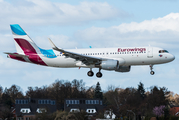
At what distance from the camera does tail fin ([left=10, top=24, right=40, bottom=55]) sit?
241 feet

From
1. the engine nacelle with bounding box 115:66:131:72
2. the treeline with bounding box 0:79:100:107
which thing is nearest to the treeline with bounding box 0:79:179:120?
the treeline with bounding box 0:79:100:107

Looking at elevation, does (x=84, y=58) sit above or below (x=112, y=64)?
above

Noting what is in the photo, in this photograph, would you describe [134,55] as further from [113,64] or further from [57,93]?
[57,93]

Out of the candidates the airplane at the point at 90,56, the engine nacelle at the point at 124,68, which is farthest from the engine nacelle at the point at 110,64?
the engine nacelle at the point at 124,68

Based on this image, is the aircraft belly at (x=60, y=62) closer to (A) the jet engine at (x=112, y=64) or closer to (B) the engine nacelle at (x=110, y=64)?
(B) the engine nacelle at (x=110, y=64)

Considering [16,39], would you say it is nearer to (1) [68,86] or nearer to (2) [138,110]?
(2) [138,110]

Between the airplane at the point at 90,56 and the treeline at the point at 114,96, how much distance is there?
48.1 m

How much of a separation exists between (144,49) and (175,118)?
21.3 metres

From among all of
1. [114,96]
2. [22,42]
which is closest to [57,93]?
[114,96]

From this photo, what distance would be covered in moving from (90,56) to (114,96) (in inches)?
3124

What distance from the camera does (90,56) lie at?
66.9m

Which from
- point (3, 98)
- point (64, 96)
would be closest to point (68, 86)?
point (64, 96)

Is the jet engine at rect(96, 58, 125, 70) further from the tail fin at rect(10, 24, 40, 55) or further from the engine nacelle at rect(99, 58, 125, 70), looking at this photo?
the tail fin at rect(10, 24, 40, 55)

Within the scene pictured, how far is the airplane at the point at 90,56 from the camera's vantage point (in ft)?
213
